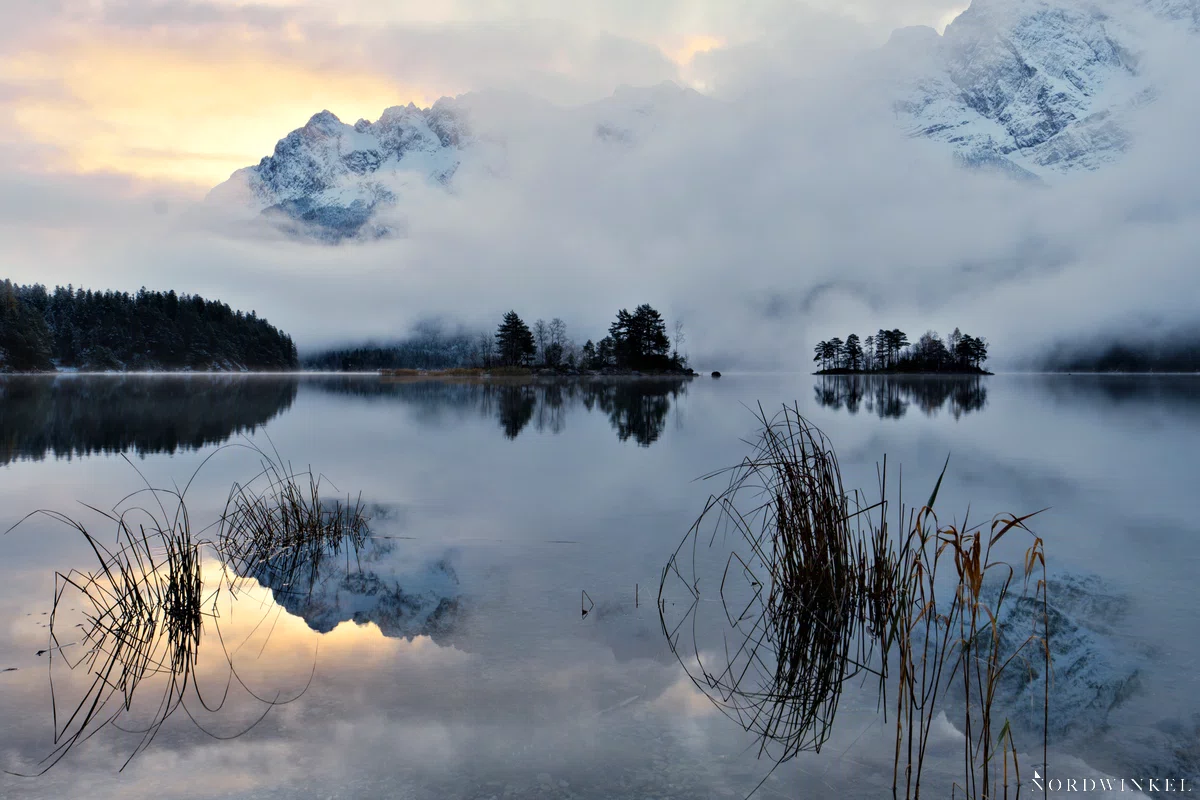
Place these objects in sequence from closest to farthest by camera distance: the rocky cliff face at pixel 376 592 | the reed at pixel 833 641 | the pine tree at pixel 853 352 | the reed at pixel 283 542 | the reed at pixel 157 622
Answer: the reed at pixel 833 641
the reed at pixel 157 622
the rocky cliff face at pixel 376 592
the reed at pixel 283 542
the pine tree at pixel 853 352

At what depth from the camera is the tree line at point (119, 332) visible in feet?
373

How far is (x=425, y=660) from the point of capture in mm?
6062

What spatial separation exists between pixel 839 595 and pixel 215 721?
523 centimetres

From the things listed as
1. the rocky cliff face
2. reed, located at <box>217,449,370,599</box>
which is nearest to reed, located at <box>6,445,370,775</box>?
reed, located at <box>217,449,370,599</box>

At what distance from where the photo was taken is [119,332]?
142250mm

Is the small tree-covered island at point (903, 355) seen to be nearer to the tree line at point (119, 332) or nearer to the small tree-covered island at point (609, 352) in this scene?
the small tree-covered island at point (609, 352)

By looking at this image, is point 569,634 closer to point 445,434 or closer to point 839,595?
point 839,595

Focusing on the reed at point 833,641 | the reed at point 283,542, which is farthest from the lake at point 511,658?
the reed at point 283,542

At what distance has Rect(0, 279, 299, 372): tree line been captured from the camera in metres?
114

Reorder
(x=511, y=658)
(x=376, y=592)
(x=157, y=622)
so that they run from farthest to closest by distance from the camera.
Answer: (x=376, y=592)
(x=157, y=622)
(x=511, y=658)

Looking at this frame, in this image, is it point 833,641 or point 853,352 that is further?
point 853,352

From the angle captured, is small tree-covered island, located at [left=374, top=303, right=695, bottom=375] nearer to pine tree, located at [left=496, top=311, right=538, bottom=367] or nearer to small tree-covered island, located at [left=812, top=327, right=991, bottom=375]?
pine tree, located at [left=496, top=311, right=538, bottom=367]

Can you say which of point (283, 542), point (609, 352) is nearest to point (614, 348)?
point (609, 352)

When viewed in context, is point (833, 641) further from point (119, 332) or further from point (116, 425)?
point (119, 332)
